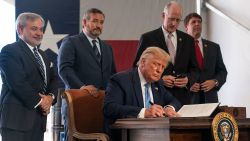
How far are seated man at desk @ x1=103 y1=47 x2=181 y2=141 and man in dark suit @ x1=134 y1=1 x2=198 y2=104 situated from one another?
29.9 inches

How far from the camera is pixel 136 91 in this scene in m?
2.98

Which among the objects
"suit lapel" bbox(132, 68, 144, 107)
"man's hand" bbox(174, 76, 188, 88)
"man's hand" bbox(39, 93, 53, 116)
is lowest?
"man's hand" bbox(39, 93, 53, 116)

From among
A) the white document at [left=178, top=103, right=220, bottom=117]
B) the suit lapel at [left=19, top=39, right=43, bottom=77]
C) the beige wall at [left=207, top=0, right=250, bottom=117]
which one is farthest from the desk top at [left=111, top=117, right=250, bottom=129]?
the beige wall at [left=207, top=0, right=250, bottom=117]

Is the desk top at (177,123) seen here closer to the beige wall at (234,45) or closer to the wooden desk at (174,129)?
the wooden desk at (174,129)

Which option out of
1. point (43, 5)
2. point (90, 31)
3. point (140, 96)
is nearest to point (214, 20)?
point (43, 5)

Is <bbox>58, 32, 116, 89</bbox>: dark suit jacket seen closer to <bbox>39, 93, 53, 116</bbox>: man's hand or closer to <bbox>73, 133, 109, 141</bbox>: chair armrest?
<bbox>39, 93, 53, 116</bbox>: man's hand

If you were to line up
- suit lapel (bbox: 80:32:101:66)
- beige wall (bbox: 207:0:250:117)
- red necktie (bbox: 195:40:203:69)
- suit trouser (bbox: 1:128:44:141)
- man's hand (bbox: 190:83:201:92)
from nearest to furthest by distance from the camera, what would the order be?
1. suit trouser (bbox: 1:128:44:141)
2. suit lapel (bbox: 80:32:101:66)
3. man's hand (bbox: 190:83:201:92)
4. red necktie (bbox: 195:40:203:69)
5. beige wall (bbox: 207:0:250:117)

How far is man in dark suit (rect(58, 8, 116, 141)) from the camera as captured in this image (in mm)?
3820

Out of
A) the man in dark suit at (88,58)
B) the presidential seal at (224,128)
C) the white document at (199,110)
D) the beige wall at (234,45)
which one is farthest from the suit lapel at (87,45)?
the beige wall at (234,45)

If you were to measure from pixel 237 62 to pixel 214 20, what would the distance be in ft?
2.60

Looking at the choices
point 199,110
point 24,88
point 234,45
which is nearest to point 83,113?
point 24,88

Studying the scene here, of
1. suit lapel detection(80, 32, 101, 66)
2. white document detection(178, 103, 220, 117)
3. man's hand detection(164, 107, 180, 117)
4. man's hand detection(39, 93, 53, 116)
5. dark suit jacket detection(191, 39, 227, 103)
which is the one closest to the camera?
white document detection(178, 103, 220, 117)

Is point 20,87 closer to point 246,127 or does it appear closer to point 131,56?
point 246,127

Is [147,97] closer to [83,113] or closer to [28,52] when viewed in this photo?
[83,113]
